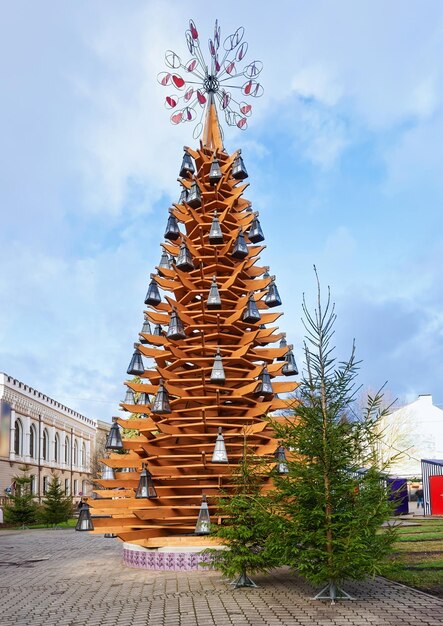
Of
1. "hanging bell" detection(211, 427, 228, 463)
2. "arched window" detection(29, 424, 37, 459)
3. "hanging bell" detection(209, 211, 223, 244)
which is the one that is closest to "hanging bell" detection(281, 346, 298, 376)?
"hanging bell" detection(211, 427, 228, 463)

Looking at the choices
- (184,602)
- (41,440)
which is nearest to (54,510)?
(41,440)

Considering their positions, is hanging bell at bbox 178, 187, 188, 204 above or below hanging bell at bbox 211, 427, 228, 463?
above

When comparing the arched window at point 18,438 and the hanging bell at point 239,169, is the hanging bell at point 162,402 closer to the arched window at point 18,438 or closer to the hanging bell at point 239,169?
the hanging bell at point 239,169

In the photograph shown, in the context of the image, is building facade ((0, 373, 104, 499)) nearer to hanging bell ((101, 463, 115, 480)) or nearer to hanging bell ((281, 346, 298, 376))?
hanging bell ((101, 463, 115, 480))

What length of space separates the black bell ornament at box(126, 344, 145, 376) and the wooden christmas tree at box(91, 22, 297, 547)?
0.03m

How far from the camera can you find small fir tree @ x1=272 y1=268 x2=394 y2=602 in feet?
26.6

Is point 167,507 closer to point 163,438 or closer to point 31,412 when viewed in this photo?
point 163,438

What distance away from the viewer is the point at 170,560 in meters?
11.1

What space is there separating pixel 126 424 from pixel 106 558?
359cm

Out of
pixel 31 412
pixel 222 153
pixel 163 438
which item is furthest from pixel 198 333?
pixel 31 412

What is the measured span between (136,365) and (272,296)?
3.39 metres

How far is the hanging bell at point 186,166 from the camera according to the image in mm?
15102

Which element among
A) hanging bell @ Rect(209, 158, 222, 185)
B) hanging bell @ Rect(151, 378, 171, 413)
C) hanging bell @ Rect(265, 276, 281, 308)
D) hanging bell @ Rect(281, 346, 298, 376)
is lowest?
hanging bell @ Rect(151, 378, 171, 413)

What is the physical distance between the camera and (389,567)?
7.98 meters
